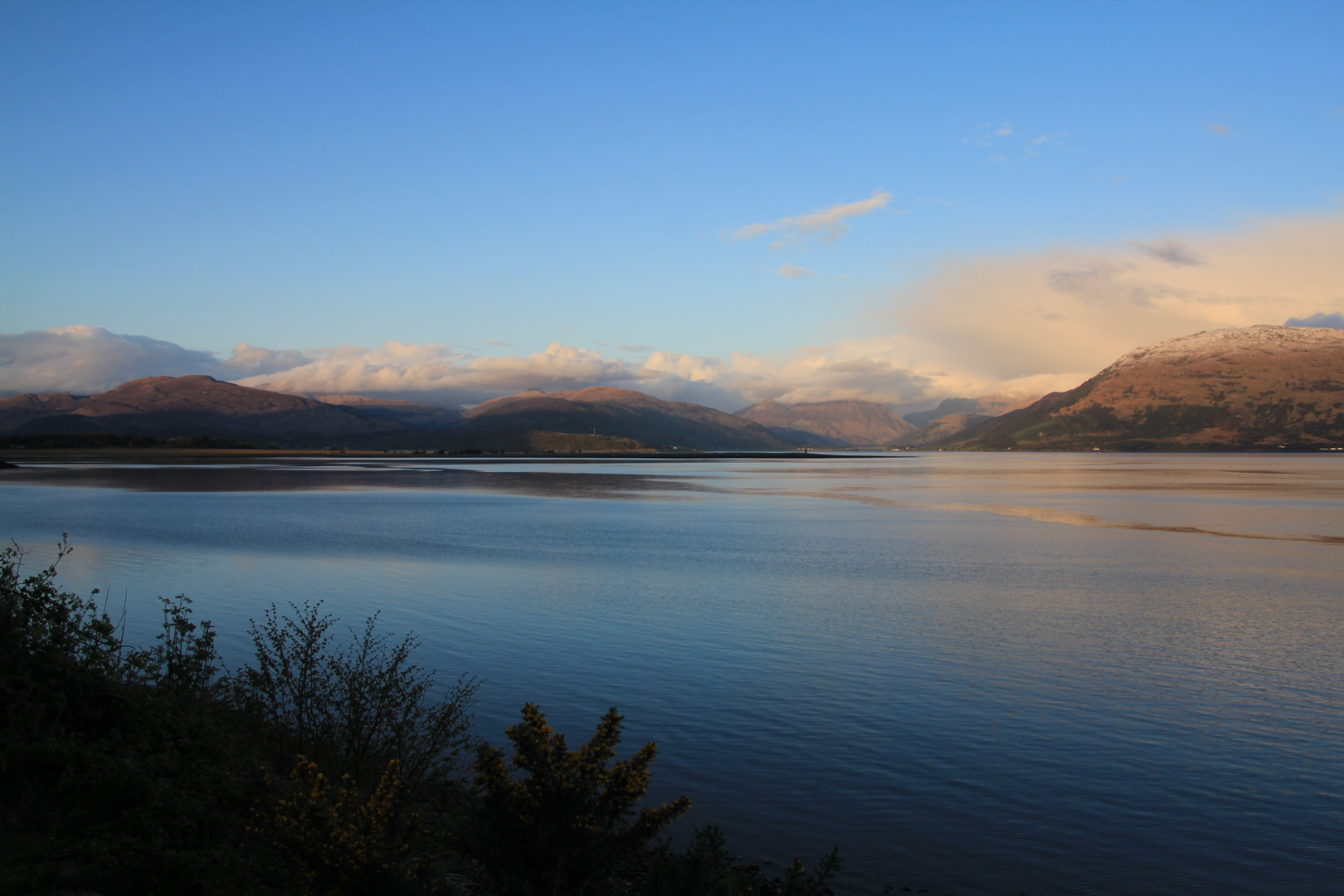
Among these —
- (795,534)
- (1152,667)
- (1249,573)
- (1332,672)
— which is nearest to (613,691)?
(1152,667)

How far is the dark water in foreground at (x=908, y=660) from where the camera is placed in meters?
10.0

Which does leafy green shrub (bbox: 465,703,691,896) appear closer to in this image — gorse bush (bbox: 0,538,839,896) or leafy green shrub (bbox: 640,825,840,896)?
gorse bush (bbox: 0,538,839,896)

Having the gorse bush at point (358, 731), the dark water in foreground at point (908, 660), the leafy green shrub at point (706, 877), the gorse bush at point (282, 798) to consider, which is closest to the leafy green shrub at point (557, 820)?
the gorse bush at point (282, 798)

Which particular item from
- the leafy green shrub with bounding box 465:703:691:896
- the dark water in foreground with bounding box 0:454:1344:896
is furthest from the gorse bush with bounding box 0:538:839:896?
the dark water in foreground with bounding box 0:454:1344:896

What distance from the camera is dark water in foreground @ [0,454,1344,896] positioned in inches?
395

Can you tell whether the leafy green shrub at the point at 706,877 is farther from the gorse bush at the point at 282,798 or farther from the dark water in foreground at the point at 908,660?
the dark water in foreground at the point at 908,660

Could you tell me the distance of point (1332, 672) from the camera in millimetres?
→ 17375

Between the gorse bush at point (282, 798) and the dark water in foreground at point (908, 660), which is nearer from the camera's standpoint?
the gorse bush at point (282, 798)

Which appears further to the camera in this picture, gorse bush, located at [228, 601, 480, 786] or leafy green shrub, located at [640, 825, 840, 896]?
gorse bush, located at [228, 601, 480, 786]

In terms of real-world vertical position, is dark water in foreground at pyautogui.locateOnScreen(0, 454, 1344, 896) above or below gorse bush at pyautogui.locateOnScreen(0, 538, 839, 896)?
below

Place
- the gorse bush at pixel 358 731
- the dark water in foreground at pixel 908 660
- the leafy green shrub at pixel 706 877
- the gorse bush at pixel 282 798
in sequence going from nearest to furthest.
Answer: the leafy green shrub at pixel 706 877 → the gorse bush at pixel 282 798 → the dark water in foreground at pixel 908 660 → the gorse bush at pixel 358 731

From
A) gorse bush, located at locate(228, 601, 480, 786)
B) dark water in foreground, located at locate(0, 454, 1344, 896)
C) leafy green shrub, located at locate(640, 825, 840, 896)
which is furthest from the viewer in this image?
gorse bush, located at locate(228, 601, 480, 786)

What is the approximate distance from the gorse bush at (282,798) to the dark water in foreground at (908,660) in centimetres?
267

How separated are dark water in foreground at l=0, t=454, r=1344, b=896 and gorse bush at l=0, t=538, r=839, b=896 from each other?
267cm
